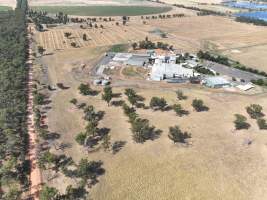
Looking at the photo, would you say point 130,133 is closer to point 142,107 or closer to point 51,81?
point 142,107

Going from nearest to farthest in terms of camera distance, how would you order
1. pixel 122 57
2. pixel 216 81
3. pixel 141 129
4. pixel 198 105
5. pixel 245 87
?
pixel 141 129 < pixel 198 105 < pixel 245 87 < pixel 216 81 < pixel 122 57

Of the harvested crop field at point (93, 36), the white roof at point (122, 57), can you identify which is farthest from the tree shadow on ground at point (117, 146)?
the harvested crop field at point (93, 36)

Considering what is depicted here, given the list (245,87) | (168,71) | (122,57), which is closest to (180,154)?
(245,87)

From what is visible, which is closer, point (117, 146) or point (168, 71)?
point (117, 146)

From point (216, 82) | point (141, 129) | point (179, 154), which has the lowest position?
point (179, 154)

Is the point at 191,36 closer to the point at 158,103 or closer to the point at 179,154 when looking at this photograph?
the point at 158,103

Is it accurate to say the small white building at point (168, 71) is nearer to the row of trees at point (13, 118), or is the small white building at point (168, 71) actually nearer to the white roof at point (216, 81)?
the white roof at point (216, 81)
